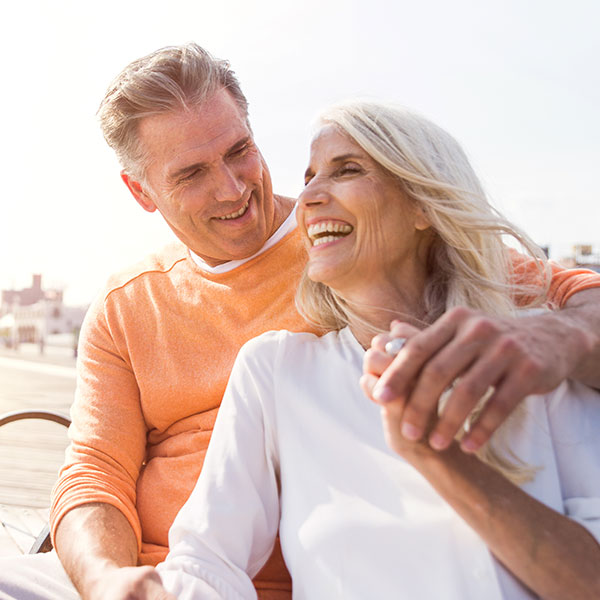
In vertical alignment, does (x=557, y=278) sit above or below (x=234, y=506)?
above

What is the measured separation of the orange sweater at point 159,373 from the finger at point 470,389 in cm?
94

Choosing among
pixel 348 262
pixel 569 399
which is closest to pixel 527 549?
pixel 569 399

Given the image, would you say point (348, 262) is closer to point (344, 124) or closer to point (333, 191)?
point (333, 191)

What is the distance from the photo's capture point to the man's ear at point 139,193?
247 centimetres

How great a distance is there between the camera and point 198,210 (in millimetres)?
2258

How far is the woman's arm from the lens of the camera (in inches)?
46.1

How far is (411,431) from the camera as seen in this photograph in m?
0.99

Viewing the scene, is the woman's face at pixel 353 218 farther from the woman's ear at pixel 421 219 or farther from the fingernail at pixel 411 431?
the fingernail at pixel 411 431

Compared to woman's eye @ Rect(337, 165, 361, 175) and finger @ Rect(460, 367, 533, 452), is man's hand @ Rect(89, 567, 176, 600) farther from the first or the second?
woman's eye @ Rect(337, 165, 361, 175)

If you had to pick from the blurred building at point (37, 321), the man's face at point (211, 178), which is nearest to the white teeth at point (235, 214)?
the man's face at point (211, 178)

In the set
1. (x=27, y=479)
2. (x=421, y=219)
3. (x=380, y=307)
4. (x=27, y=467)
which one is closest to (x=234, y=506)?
(x=380, y=307)

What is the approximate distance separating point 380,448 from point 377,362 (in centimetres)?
48

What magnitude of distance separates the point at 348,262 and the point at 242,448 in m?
0.49

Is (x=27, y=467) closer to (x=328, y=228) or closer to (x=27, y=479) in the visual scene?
(x=27, y=479)
